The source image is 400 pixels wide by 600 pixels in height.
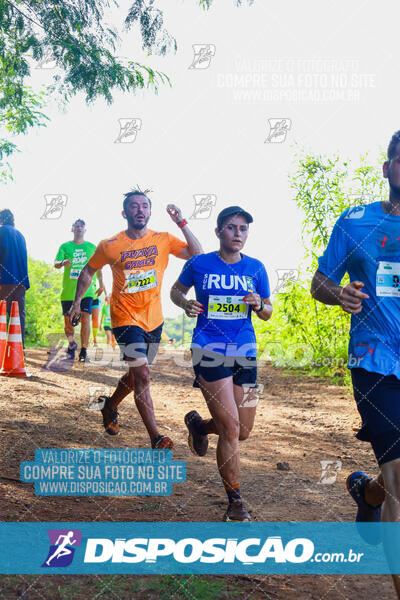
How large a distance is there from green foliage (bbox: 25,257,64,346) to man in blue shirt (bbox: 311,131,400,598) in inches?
627

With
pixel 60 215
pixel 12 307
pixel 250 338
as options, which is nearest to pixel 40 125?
pixel 60 215

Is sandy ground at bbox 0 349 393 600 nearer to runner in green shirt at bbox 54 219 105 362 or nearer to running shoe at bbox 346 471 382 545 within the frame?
running shoe at bbox 346 471 382 545

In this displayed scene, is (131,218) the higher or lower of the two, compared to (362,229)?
higher

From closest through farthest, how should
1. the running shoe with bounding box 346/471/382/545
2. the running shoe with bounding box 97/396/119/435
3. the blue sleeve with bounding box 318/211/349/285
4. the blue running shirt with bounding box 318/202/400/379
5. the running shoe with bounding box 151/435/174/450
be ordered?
the blue running shirt with bounding box 318/202/400/379, the blue sleeve with bounding box 318/211/349/285, the running shoe with bounding box 346/471/382/545, the running shoe with bounding box 151/435/174/450, the running shoe with bounding box 97/396/119/435

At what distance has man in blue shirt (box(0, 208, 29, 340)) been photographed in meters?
9.25

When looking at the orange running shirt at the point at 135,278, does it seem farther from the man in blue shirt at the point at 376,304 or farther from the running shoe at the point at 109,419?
the man in blue shirt at the point at 376,304

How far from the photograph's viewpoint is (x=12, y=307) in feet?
30.8

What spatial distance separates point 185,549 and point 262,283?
1.90 metres

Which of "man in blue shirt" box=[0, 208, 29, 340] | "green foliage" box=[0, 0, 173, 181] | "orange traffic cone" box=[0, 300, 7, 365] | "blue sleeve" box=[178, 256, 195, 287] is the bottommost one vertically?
"orange traffic cone" box=[0, 300, 7, 365]

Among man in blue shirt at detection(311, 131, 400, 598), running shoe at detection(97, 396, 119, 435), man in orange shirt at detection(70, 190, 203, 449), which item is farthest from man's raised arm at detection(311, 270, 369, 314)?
running shoe at detection(97, 396, 119, 435)

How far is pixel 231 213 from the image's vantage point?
15.3ft

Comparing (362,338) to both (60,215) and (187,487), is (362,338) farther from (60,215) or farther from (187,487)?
(60,215)

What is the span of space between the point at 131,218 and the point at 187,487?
2.47 metres

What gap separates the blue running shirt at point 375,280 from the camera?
310cm
